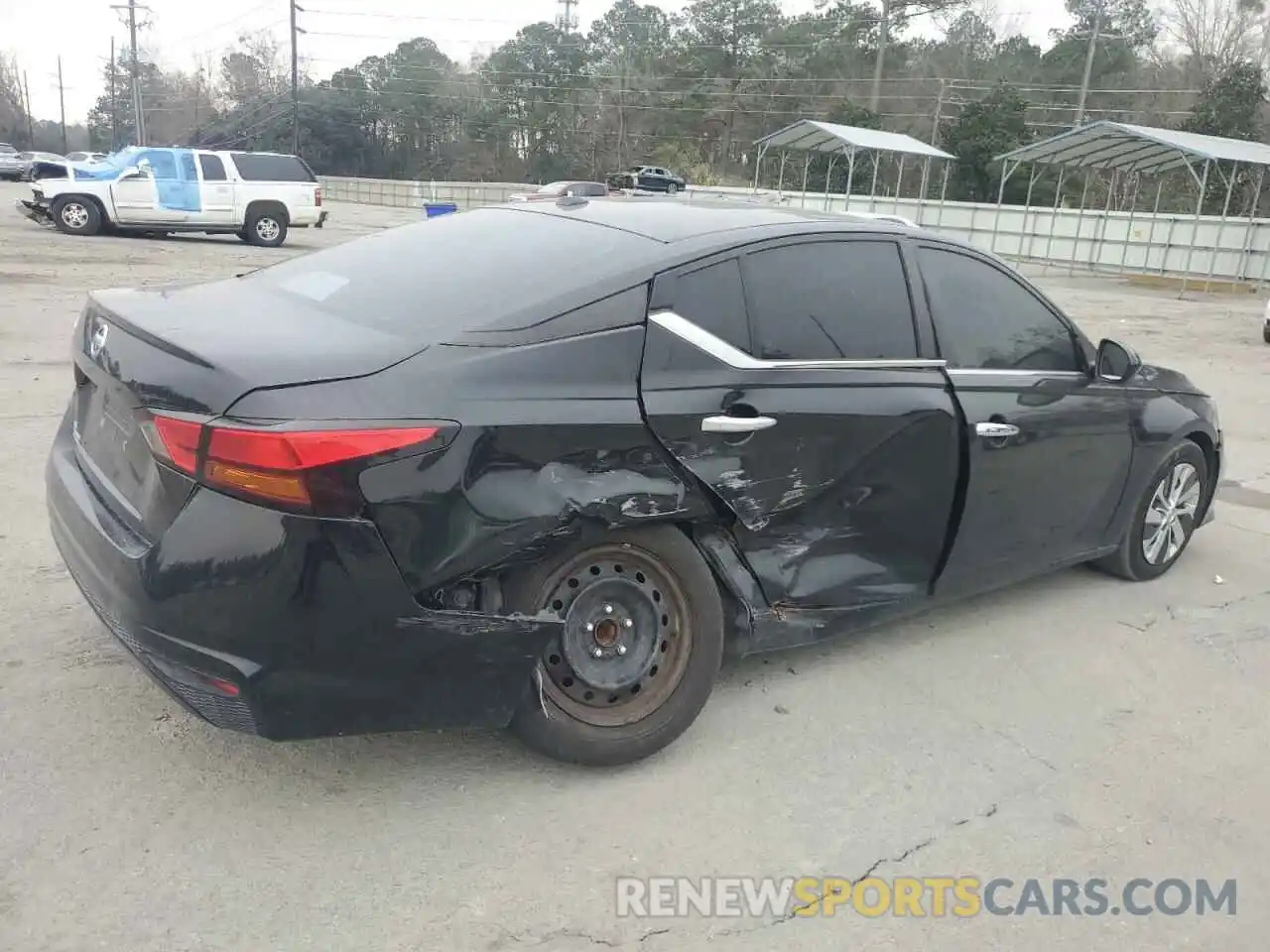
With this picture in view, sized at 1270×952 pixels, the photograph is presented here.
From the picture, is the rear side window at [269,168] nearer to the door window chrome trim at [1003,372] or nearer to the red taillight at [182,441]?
the door window chrome trim at [1003,372]

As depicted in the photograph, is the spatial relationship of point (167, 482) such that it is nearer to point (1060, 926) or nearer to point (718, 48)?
point (1060, 926)

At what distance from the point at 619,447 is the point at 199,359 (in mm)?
1135

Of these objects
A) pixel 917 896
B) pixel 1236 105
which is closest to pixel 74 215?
pixel 917 896

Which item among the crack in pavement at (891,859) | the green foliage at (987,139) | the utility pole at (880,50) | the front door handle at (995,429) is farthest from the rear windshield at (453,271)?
the utility pole at (880,50)

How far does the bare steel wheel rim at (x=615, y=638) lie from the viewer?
2.96 metres

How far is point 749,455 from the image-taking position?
3.18 m

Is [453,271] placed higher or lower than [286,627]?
higher

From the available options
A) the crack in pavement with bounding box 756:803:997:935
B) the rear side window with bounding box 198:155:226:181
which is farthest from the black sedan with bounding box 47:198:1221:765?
the rear side window with bounding box 198:155:226:181

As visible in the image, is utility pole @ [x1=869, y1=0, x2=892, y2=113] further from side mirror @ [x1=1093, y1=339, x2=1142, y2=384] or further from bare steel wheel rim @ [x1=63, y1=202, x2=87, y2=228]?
side mirror @ [x1=1093, y1=339, x2=1142, y2=384]

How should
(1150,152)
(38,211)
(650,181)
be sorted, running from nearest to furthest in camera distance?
(38,211) → (1150,152) → (650,181)

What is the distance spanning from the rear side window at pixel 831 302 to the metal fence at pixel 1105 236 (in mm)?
19424

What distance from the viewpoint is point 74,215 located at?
63.2 feet

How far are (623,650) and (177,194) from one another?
19.2 metres

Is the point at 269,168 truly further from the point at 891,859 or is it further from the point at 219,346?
the point at 891,859
